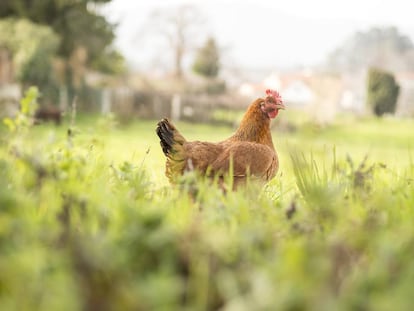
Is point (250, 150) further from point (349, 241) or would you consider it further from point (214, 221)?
point (349, 241)

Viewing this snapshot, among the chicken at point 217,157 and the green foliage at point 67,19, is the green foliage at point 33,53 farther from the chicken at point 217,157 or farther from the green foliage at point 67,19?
the chicken at point 217,157

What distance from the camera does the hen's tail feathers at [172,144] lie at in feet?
9.94

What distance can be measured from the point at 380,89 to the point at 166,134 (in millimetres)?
29397

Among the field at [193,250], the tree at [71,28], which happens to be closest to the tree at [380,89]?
Result: the tree at [71,28]

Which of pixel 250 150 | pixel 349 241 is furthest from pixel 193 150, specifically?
pixel 349 241

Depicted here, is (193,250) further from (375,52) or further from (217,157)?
(375,52)

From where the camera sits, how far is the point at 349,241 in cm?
153

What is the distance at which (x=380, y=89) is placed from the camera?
101 feet

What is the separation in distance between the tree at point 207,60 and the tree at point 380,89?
26.3 ft

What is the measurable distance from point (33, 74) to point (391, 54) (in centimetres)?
3149

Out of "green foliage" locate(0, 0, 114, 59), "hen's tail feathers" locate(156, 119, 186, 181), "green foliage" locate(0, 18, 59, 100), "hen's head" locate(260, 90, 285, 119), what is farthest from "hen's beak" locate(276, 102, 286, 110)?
"green foliage" locate(0, 0, 114, 59)

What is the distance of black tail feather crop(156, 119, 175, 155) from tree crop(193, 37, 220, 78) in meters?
29.0

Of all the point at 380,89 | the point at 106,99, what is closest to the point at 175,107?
the point at 106,99

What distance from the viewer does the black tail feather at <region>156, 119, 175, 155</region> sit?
302cm
